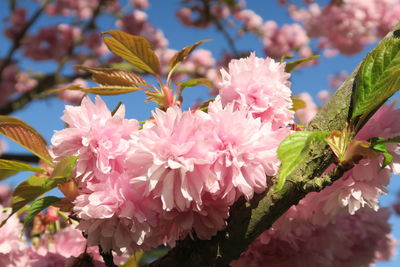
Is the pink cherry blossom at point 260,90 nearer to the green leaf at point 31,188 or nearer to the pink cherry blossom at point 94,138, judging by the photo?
the pink cherry blossom at point 94,138

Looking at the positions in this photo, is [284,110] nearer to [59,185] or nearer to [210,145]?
[210,145]

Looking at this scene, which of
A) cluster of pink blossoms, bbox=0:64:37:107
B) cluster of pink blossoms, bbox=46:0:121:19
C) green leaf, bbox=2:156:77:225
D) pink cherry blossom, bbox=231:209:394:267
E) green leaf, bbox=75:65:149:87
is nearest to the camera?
green leaf, bbox=2:156:77:225

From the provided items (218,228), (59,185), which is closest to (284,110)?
(218,228)

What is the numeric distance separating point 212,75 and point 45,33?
228 cm

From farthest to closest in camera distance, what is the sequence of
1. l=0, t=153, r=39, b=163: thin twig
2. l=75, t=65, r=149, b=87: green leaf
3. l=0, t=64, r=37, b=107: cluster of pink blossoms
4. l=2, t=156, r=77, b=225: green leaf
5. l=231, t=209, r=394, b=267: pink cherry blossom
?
l=0, t=64, r=37, b=107: cluster of pink blossoms → l=0, t=153, r=39, b=163: thin twig → l=231, t=209, r=394, b=267: pink cherry blossom → l=75, t=65, r=149, b=87: green leaf → l=2, t=156, r=77, b=225: green leaf

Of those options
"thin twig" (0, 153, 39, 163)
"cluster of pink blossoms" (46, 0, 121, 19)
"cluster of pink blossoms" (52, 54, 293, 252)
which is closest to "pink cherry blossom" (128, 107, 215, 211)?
"cluster of pink blossoms" (52, 54, 293, 252)

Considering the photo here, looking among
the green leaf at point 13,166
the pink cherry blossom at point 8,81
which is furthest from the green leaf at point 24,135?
the pink cherry blossom at point 8,81

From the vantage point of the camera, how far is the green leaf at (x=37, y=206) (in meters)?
0.65

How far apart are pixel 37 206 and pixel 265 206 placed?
1.17 feet

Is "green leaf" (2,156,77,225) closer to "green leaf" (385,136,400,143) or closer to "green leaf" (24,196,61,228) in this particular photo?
"green leaf" (24,196,61,228)

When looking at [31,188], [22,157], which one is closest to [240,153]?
[31,188]

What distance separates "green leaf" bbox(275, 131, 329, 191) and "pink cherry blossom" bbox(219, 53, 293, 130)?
92mm

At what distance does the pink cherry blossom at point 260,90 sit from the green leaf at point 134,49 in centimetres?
15

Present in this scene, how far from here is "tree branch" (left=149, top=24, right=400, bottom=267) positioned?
65 centimetres
